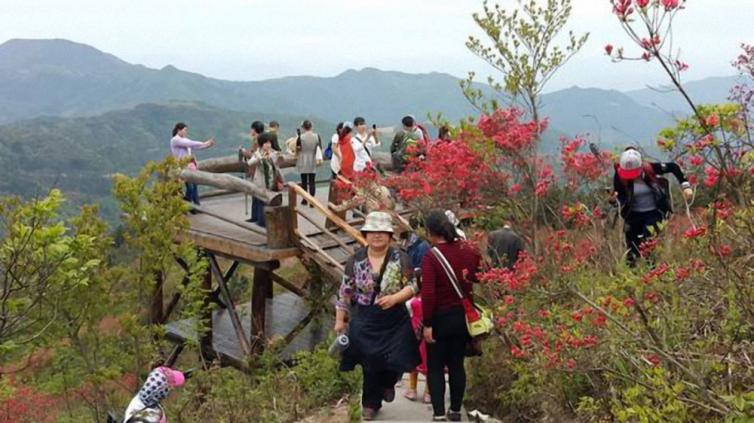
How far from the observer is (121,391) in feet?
44.0

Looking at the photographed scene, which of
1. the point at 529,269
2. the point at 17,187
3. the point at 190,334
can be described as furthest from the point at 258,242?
the point at 17,187

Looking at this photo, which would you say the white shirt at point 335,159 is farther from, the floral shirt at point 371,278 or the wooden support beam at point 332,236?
the floral shirt at point 371,278

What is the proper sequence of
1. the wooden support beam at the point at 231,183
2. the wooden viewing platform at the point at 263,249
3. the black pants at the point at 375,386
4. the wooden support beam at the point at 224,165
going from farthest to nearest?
the wooden support beam at the point at 224,165 → the wooden support beam at the point at 231,183 → the wooden viewing platform at the point at 263,249 → the black pants at the point at 375,386

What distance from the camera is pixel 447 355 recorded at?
492 centimetres

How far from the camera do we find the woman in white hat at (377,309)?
4.89 metres

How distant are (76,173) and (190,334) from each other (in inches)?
5506

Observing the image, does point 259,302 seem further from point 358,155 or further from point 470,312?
point 470,312

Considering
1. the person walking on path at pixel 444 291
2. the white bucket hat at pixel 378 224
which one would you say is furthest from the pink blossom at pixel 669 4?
the white bucket hat at pixel 378 224

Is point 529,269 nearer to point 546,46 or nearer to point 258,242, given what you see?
point 546,46

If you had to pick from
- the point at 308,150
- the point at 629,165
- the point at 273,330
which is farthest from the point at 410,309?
the point at 273,330

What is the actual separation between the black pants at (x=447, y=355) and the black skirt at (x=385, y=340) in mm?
196

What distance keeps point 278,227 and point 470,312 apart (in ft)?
13.9

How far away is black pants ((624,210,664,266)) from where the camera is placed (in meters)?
6.79

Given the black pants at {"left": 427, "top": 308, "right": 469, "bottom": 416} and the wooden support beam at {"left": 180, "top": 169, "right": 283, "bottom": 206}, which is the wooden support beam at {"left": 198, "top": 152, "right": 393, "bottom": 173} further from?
the black pants at {"left": 427, "top": 308, "right": 469, "bottom": 416}
